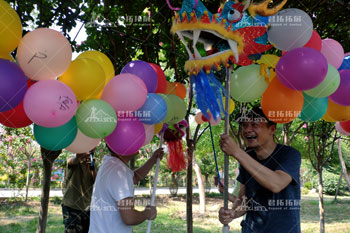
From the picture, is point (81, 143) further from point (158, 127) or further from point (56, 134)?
point (158, 127)

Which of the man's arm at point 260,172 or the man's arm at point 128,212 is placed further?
the man's arm at point 128,212

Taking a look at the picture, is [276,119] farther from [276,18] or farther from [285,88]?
[276,18]

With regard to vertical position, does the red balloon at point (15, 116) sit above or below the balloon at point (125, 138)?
above

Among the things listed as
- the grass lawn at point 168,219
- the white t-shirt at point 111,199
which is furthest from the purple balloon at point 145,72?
the grass lawn at point 168,219

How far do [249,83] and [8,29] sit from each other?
5.26 feet

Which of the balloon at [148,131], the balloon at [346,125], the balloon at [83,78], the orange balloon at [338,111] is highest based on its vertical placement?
the balloon at [83,78]

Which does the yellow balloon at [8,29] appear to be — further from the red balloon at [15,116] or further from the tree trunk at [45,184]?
the tree trunk at [45,184]

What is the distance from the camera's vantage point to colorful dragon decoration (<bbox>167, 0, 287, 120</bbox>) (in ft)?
6.36

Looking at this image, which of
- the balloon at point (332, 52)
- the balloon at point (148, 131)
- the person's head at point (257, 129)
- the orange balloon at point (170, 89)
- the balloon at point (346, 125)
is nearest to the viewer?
the person's head at point (257, 129)

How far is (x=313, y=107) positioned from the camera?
2562 mm

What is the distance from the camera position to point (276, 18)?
223 centimetres

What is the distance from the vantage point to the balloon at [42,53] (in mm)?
1853

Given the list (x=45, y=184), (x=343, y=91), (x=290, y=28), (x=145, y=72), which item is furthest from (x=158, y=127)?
(x=45, y=184)

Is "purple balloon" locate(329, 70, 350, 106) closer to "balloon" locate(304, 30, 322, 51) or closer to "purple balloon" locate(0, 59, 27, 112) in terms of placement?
"balloon" locate(304, 30, 322, 51)
